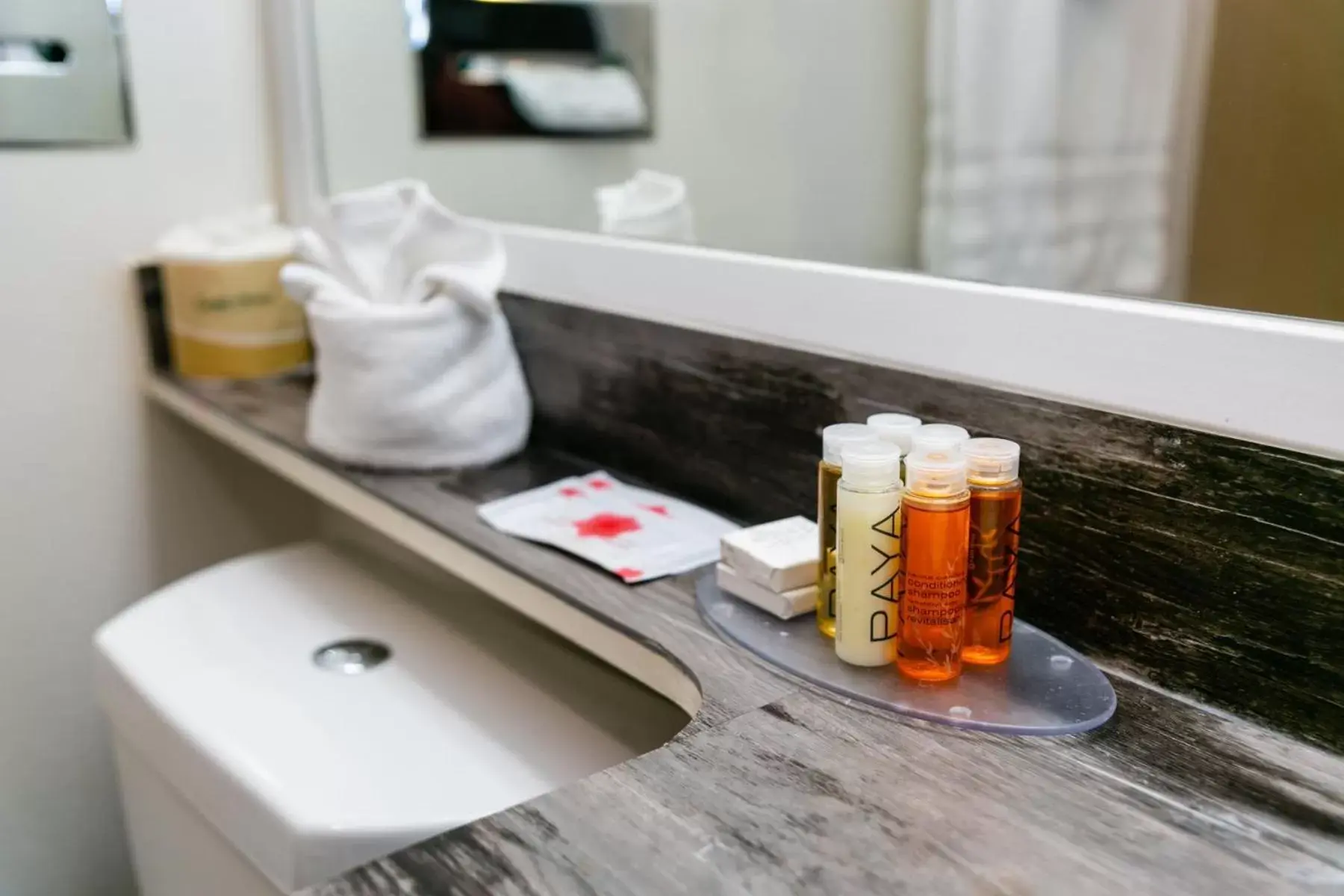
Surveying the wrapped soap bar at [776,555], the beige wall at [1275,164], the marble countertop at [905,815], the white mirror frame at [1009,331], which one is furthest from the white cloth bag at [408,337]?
the beige wall at [1275,164]

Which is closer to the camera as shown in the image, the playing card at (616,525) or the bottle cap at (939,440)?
the bottle cap at (939,440)

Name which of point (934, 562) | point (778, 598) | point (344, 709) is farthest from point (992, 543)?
point (344, 709)

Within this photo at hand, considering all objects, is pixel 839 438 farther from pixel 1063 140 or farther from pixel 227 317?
pixel 227 317

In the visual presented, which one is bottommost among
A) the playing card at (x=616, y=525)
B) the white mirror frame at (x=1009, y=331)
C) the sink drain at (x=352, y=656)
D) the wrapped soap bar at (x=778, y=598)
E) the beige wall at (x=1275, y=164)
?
the sink drain at (x=352, y=656)

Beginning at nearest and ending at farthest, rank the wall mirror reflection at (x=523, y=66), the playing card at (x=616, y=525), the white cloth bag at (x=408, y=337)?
1. the playing card at (x=616, y=525)
2. the white cloth bag at (x=408, y=337)
3. the wall mirror reflection at (x=523, y=66)

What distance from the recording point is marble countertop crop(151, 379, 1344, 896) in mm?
486

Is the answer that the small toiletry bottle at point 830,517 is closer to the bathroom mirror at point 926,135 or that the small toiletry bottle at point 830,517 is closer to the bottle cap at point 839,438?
the bottle cap at point 839,438

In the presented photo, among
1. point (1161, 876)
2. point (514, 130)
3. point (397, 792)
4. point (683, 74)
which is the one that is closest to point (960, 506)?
→ point (1161, 876)

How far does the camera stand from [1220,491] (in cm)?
61

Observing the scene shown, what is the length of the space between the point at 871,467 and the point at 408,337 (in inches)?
20.7

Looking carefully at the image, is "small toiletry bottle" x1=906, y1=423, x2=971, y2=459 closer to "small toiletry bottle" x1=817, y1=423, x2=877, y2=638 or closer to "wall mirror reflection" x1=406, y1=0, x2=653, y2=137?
"small toiletry bottle" x1=817, y1=423, x2=877, y2=638

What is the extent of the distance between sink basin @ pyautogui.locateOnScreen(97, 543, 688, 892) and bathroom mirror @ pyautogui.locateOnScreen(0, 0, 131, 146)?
1.93 feet

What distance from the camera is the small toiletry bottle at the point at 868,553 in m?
0.64

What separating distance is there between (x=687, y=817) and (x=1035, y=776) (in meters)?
0.18
